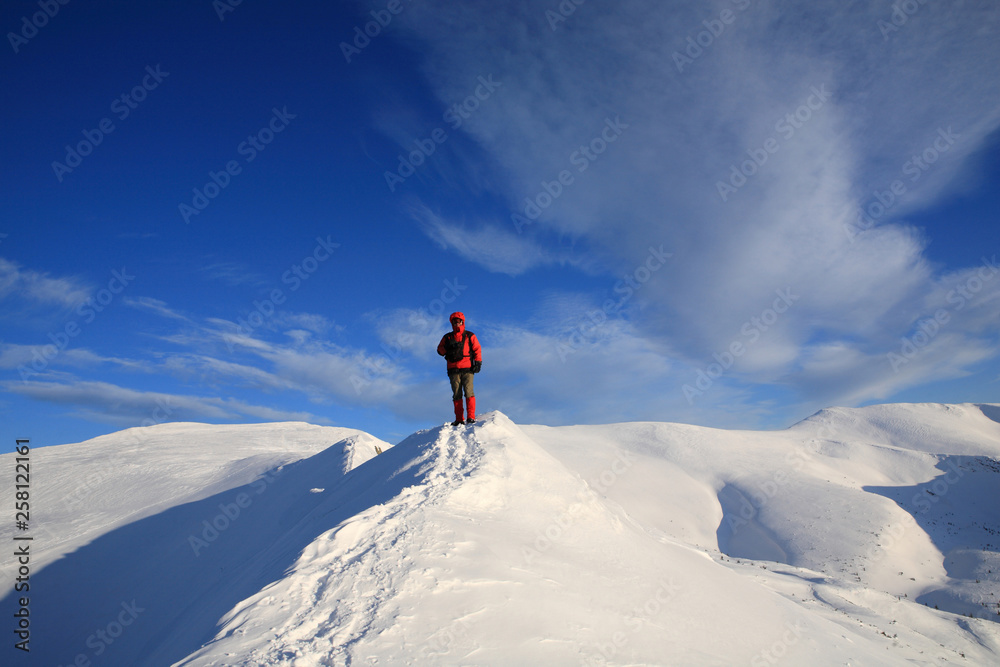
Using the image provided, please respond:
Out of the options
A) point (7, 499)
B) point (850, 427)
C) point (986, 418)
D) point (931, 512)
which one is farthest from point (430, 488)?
point (986, 418)

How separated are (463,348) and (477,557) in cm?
551

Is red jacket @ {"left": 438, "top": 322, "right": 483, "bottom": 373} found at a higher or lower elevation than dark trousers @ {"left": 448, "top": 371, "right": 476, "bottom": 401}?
higher

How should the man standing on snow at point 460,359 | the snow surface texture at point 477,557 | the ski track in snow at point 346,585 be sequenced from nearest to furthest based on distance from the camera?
1. the ski track in snow at point 346,585
2. the snow surface texture at point 477,557
3. the man standing on snow at point 460,359

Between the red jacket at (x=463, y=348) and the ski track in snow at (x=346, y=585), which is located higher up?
the red jacket at (x=463, y=348)

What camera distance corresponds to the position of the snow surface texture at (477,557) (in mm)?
5176

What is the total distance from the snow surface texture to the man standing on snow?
2.60 ft

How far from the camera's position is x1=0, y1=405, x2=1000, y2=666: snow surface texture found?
518cm

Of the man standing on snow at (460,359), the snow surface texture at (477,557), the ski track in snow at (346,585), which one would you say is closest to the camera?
the ski track in snow at (346,585)

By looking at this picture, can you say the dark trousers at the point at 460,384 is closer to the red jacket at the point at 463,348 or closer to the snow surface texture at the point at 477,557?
the red jacket at the point at 463,348

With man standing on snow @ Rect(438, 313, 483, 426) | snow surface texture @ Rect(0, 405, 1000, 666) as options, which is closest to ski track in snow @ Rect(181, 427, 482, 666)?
snow surface texture @ Rect(0, 405, 1000, 666)

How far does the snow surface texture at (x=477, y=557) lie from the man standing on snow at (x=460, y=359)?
31.2 inches

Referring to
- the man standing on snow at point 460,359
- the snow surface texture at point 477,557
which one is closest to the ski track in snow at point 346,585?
the snow surface texture at point 477,557

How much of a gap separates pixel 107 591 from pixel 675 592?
15961 millimetres

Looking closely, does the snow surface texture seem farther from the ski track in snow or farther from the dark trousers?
the dark trousers
